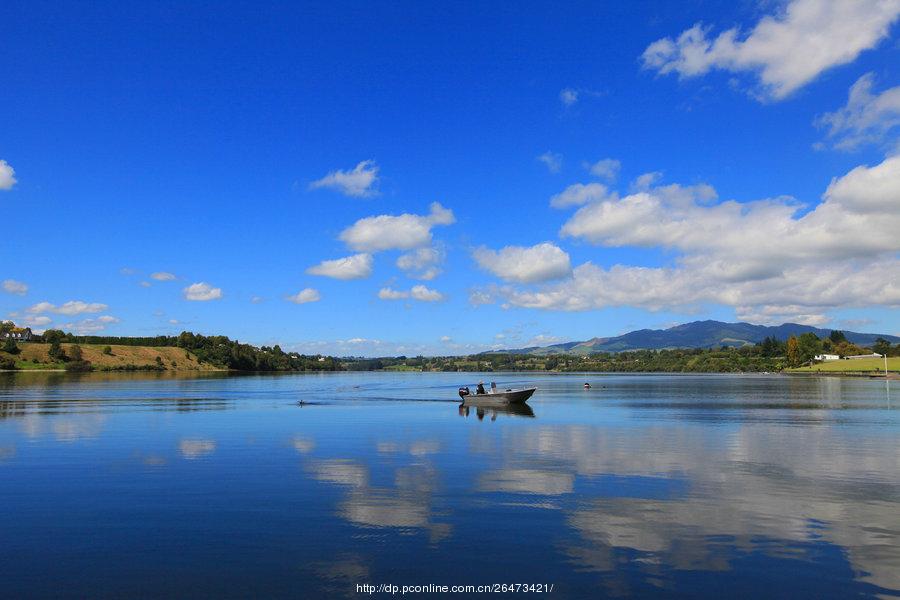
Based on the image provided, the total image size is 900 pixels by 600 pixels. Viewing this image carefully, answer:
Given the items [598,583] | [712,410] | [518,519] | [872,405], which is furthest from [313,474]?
[872,405]

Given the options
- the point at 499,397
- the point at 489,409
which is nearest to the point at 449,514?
the point at 489,409

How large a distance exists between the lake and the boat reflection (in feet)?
76.4

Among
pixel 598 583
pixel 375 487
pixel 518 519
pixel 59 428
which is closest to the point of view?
pixel 598 583

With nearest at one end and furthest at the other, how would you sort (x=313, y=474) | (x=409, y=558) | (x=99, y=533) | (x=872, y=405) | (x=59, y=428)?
(x=409, y=558), (x=99, y=533), (x=313, y=474), (x=59, y=428), (x=872, y=405)

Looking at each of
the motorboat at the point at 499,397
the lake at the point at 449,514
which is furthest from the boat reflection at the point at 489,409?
the lake at the point at 449,514

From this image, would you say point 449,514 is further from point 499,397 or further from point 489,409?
point 499,397

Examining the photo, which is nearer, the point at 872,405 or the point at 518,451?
the point at 518,451

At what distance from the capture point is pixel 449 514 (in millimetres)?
20609

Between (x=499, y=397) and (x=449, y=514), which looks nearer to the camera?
(x=449, y=514)

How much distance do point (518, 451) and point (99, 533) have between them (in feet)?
76.6

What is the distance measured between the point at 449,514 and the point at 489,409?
54965 millimetres

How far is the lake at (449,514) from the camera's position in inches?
579

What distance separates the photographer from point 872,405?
75.1 m

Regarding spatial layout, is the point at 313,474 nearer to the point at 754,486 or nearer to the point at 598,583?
the point at 598,583
